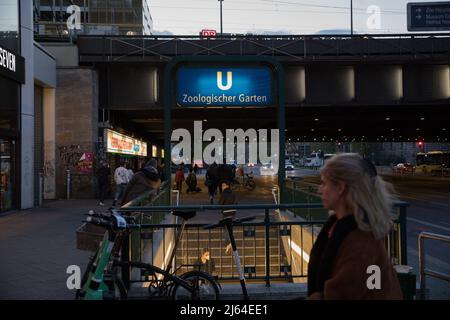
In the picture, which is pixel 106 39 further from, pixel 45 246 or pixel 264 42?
pixel 45 246

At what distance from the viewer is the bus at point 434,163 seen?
5462 cm

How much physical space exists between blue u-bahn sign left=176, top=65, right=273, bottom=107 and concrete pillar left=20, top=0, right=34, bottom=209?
7.79m

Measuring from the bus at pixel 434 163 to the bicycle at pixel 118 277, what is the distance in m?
53.3

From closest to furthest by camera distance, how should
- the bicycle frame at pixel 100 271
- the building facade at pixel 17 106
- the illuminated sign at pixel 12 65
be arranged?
1. the bicycle frame at pixel 100 271
2. the illuminated sign at pixel 12 65
3. the building facade at pixel 17 106

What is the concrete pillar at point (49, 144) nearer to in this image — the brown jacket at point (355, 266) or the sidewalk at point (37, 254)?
the sidewalk at point (37, 254)

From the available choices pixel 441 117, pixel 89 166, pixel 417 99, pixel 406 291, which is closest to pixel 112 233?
pixel 406 291

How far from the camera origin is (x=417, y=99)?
2317 cm

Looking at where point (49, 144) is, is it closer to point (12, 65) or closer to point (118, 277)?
point (12, 65)

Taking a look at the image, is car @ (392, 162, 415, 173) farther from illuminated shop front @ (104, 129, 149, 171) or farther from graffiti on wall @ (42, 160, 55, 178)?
graffiti on wall @ (42, 160, 55, 178)

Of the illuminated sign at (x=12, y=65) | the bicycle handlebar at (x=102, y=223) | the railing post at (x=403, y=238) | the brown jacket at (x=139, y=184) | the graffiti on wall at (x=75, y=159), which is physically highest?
the illuminated sign at (x=12, y=65)

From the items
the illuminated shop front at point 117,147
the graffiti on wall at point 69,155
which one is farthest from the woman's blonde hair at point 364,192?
the illuminated shop front at point 117,147

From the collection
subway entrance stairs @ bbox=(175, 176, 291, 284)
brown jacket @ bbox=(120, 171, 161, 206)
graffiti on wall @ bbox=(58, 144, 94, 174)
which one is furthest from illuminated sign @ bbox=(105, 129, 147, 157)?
brown jacket @ bbox=(120, 171, 161, 206)

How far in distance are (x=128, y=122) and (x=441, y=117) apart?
20.6 meters
